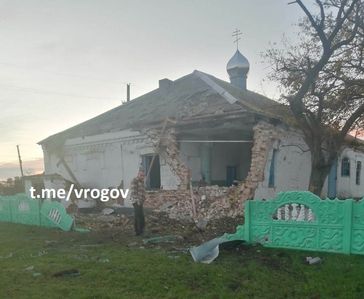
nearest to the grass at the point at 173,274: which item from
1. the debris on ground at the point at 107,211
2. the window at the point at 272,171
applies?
the window at the point at 272,171

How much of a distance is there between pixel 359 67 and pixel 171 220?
818cm

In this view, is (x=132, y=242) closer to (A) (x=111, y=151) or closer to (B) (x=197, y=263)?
(B) (x=197, y=263)

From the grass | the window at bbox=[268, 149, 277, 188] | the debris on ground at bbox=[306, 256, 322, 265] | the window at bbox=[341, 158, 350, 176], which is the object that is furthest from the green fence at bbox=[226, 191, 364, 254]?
the window at bbox=[341, 158, 350, 176]

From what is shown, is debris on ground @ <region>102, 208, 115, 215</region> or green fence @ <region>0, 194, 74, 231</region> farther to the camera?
debris on ground @ <region>102, 208, 115, 215</region>

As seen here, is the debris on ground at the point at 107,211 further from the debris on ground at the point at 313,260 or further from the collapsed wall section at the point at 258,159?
the debris on ground at the point at 313,260

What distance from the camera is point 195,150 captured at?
14.3 meters

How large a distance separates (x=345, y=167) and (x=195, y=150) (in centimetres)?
987

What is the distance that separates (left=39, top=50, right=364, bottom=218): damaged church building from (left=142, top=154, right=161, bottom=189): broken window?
4 cm

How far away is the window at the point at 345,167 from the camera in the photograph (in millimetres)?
18641

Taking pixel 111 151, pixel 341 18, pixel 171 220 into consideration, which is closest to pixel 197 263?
pixel 171 220

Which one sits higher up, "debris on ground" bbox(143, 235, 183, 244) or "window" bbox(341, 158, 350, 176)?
"window" bbox(341, 158, 350, 176)

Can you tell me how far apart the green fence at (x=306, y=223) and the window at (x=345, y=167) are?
1326cm

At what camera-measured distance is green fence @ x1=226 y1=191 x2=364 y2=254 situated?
6.45 m

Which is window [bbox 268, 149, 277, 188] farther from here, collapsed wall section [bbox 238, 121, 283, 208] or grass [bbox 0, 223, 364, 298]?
grass [bbox 0, 223, 364, 298]
